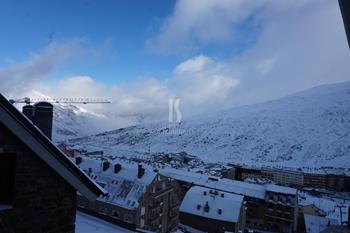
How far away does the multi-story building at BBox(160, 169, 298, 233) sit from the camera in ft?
169

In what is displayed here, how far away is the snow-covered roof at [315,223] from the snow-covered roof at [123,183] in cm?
2664

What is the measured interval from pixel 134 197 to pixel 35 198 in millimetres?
27408

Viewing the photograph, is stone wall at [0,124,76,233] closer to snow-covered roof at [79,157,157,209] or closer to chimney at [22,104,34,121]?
chimney at [22,104,34,121]

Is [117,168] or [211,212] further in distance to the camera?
[211,212]

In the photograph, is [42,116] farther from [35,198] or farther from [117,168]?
[117,168]

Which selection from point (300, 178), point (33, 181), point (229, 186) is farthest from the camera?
point (300, 178)

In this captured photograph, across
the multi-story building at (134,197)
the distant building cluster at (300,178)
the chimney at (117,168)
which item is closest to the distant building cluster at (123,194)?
the multi-story building at (134,197)

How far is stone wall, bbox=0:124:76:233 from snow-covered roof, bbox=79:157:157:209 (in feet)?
84.5

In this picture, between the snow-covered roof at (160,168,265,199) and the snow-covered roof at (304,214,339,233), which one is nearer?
the snow-covered roof at (304,214,339,233)

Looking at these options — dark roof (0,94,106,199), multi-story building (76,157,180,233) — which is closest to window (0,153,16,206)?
dark roof (0,94,106,199)

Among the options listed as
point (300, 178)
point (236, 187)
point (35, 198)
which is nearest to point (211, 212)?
point (236, 187)

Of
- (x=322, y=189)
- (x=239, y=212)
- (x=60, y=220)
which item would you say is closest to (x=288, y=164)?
(x=322, y=189)

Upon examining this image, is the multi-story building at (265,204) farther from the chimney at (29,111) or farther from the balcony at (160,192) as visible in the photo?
the chimney at (29,111)

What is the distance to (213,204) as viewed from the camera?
4181cm
